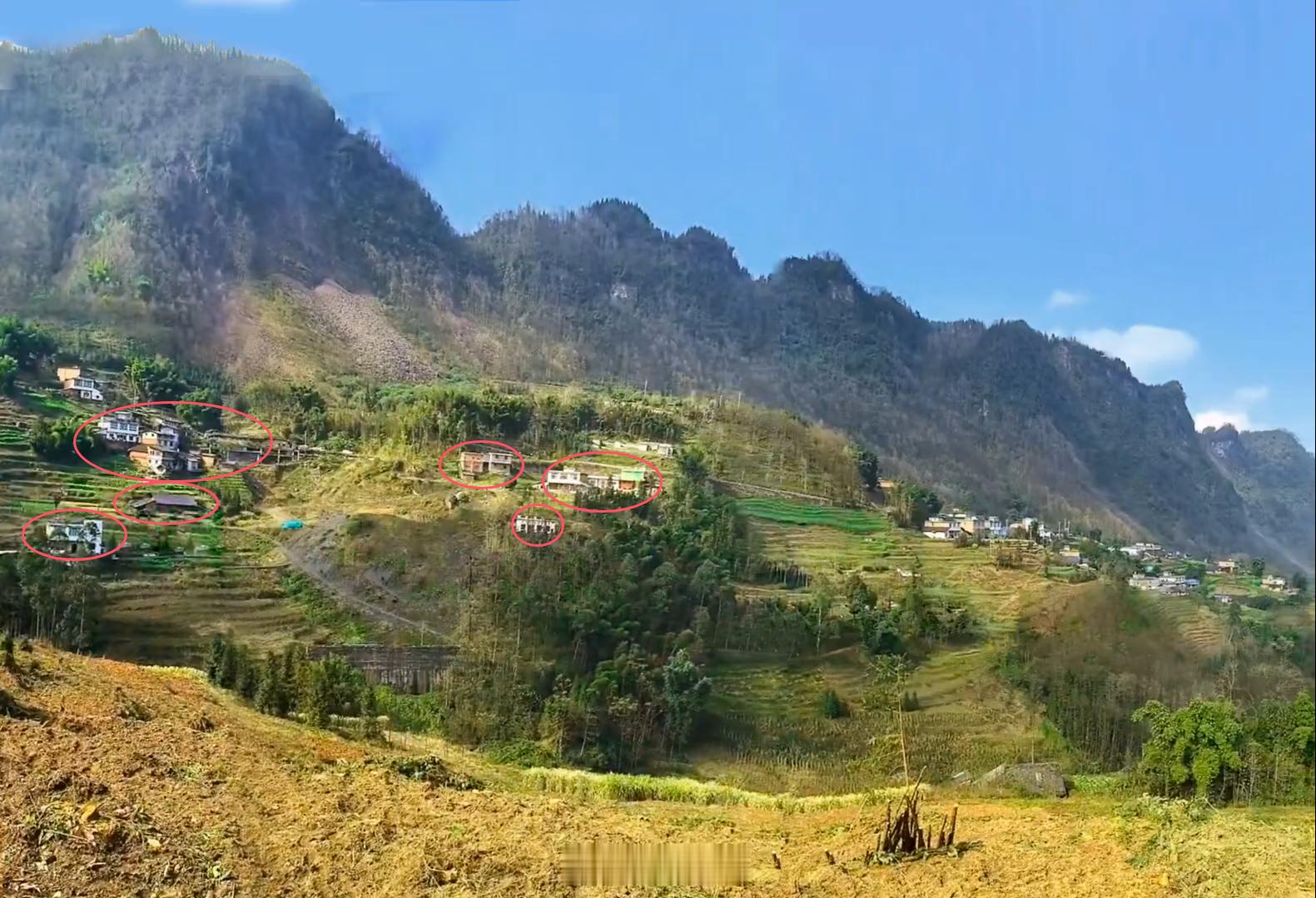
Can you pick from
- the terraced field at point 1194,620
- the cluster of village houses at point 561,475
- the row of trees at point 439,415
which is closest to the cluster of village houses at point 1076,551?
the terraced field at point 1194,620

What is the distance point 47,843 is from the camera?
14.0 feet

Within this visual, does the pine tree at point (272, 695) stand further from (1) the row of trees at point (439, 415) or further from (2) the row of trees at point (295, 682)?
(1) the row of trees at point (439, 415)

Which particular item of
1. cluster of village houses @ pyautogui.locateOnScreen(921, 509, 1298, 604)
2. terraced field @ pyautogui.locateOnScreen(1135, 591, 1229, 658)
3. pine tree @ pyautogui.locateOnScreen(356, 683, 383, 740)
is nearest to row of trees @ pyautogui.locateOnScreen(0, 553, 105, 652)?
pine tree @ pyautogui.locateOnScreen(356, 683, 383, 740)

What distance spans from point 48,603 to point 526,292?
1440cm

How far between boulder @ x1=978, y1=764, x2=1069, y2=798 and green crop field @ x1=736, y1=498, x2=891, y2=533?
434cm

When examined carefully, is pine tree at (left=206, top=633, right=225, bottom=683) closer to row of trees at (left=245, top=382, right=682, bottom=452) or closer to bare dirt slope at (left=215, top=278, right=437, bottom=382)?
row of trees at (left=245, top=382, right=682, bottom=452)

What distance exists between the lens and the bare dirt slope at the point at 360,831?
14.4ft

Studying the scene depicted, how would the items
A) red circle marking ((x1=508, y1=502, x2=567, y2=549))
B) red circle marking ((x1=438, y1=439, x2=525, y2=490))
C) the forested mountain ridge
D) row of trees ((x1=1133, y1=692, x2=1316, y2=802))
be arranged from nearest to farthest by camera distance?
row of trees ((x1=1133, y1=692, x2=1316, y2=802)) → red circle marking ((x1=508, y1=502, x2=567, y2=549)) → red circle marking ((x1=438, y1=439, x2=525, y2=490)) → the forested mountain ridge

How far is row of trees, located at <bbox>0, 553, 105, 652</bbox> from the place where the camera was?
8805 millimetres

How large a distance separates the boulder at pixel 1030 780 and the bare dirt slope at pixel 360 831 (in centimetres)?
157

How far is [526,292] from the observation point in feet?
71.0

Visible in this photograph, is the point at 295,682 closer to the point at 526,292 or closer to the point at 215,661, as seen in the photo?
the point at 215,661

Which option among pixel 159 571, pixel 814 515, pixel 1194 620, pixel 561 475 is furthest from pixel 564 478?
pixel 1194 620

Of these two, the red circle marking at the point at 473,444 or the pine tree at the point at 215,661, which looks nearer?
the pine tree at the point at 215,661
